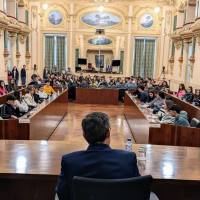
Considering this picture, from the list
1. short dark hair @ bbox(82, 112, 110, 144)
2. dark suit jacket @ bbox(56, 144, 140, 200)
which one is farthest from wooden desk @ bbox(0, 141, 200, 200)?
short dark hair @ bbox(82, 112, 110, 144)

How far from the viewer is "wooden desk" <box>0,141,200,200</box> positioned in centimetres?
216

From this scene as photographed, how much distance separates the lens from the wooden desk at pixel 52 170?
7.09ft

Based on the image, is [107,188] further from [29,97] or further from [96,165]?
[29,97]

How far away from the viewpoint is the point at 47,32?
17.5 metres

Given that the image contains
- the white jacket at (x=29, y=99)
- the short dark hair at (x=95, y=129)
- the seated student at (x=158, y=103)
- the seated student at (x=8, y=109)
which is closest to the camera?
the short dark hair at (x=95, y=129)

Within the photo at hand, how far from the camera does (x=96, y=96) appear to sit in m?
11.9

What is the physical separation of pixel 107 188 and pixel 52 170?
0.92 meters

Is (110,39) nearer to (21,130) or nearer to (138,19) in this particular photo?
(138,19)

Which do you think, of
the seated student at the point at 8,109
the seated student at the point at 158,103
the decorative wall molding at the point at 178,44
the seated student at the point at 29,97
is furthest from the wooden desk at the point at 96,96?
the seated student at the point at 8,109

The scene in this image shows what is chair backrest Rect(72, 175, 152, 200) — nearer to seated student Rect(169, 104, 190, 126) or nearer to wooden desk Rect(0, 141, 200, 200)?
wooden desk Rect(0, 141, 200, 200)

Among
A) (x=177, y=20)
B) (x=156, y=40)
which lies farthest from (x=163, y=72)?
(x=177, y=20)

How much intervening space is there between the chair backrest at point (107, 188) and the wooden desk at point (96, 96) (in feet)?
33.9

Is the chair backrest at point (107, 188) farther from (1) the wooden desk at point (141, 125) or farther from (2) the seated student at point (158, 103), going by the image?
(2) the seated student at point (158, 103)

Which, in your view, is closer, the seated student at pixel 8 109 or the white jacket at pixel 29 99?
the seated student at pixel 8 109
